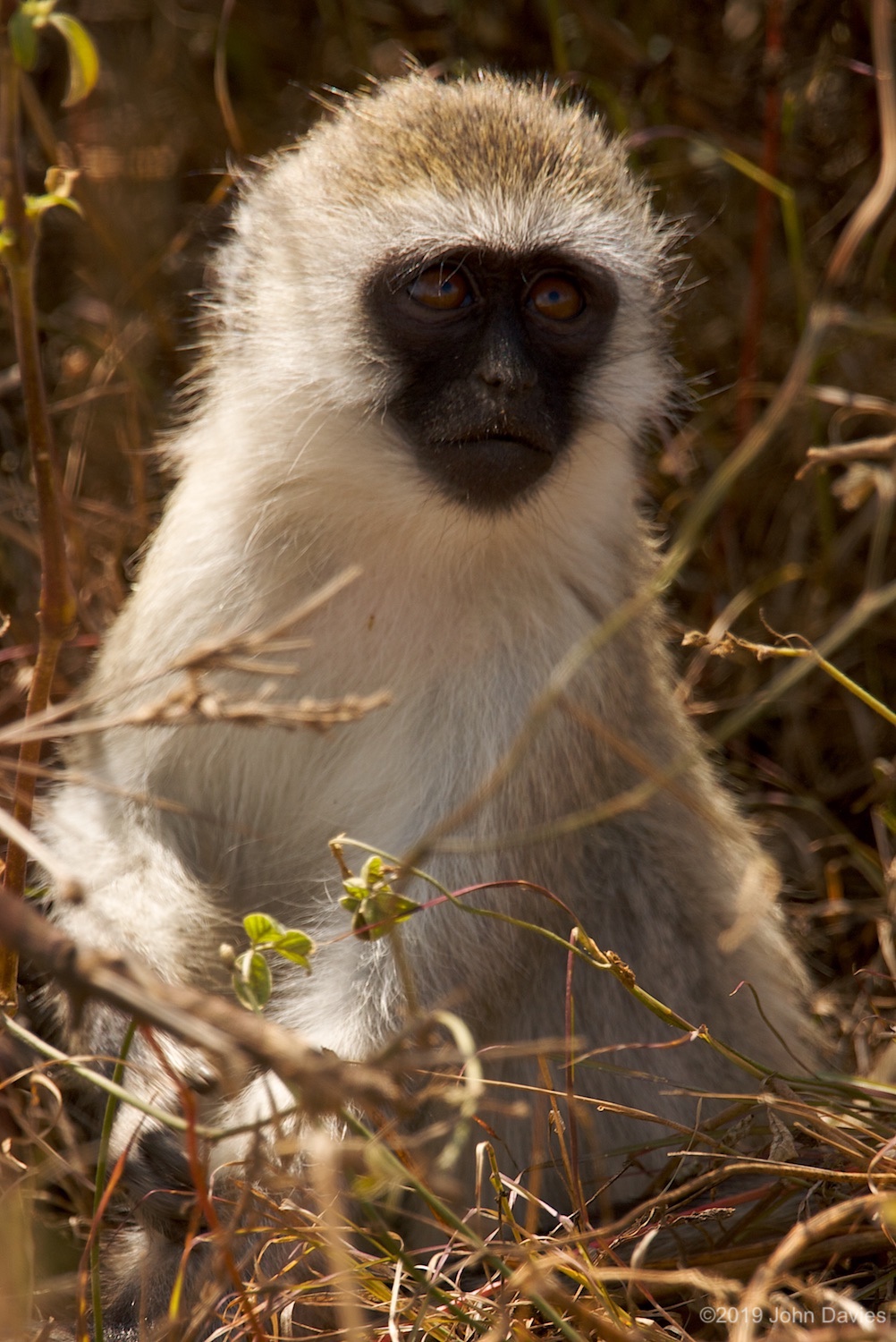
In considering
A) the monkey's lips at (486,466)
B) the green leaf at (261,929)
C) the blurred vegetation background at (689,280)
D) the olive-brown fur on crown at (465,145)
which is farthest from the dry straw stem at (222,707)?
the blurred vegetation background at (689,280)

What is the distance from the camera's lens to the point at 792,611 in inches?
177

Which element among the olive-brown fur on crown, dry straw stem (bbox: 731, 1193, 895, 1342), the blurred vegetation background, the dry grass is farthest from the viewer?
the blurred vegetation background

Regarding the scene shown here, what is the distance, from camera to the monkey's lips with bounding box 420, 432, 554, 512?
8.87ft

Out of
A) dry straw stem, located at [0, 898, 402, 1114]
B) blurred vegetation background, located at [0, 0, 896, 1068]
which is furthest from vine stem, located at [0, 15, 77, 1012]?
blurred vegetation background, located at [0, 0, 896, 1068]

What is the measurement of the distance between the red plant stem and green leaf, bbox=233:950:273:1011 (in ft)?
9.09

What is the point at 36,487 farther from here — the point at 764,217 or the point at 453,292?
the point at 764,217

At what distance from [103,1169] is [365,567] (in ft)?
4.30

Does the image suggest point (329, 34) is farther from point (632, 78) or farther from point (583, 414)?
point (583, 414)

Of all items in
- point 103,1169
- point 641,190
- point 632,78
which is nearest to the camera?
point 103,1169

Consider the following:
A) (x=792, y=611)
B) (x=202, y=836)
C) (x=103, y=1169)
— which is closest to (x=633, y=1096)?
(x=202, y=836)

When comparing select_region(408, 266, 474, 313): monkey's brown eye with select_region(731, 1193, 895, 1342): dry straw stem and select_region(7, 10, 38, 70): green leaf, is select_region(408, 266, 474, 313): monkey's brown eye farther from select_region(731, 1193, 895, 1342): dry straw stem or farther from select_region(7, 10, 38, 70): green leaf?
select_region(731, 1193, 895, 1342): dry straw stem

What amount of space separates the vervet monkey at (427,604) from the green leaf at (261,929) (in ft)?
1.84

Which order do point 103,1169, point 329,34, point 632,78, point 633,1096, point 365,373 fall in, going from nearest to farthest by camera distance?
point 103,1169 < point 365,373 < point 633,1096 < point 632,78 < point 329,34

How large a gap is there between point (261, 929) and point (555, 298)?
1492 millimetres
